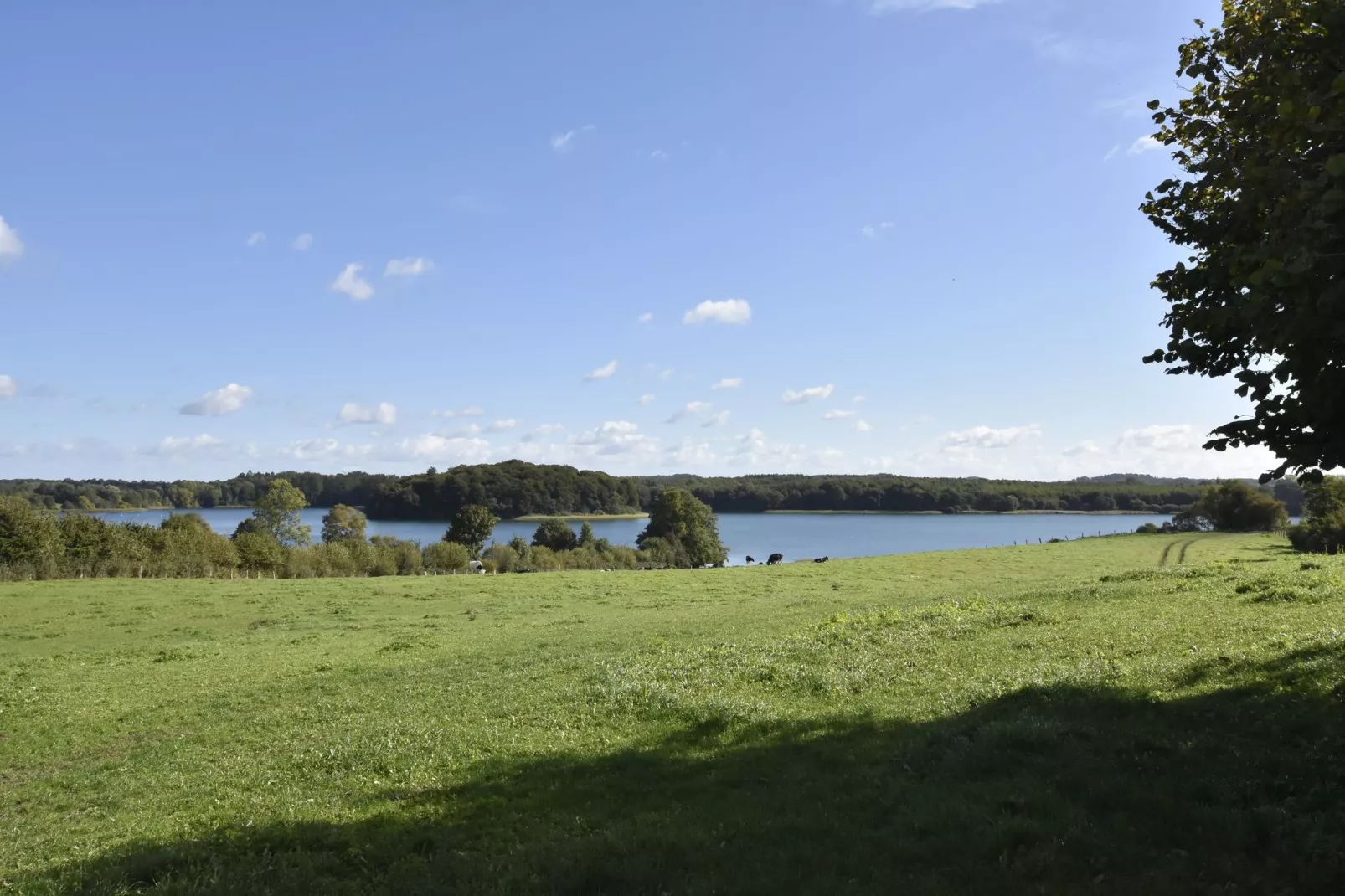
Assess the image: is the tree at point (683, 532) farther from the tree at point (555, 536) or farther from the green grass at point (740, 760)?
the green grass at point (740, 760)

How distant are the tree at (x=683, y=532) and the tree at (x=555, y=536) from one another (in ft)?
30.6

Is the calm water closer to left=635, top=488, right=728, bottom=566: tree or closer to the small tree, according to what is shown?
left=635, top=488, right=728, bottom=566: tree

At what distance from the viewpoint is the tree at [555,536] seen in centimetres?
10975

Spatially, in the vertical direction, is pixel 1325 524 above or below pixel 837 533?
above

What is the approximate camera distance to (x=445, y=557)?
83.3 meters

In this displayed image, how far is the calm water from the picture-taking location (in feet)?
439

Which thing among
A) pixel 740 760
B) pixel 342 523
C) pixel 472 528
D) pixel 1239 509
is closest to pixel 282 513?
pixel 472 528

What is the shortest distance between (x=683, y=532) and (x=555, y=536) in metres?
17.4

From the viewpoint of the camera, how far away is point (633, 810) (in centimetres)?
898

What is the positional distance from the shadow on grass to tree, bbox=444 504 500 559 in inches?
3722

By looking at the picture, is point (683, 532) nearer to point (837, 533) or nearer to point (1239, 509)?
point (837, 533)

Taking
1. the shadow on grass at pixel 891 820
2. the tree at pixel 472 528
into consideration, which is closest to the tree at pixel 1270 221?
the shadow on grass at pixel 891 820

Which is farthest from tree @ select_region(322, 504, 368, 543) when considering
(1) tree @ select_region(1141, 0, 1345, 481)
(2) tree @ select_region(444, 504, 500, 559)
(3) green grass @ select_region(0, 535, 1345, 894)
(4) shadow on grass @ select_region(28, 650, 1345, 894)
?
(1) tree @ select_region(1141, 0, 1345, 481)

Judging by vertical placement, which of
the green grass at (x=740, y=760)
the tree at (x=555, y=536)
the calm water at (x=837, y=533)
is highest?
the green grass at (x=740, y=760)
